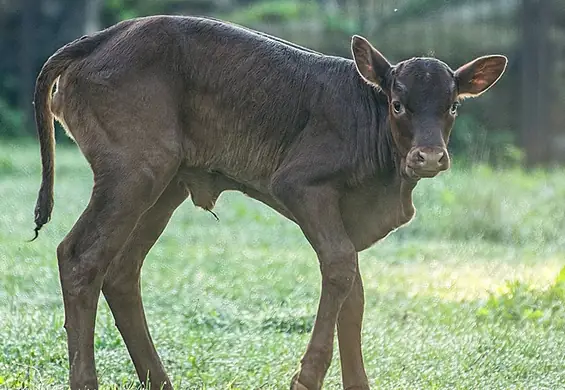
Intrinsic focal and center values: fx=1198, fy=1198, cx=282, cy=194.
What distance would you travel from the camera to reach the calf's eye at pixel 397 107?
6062 mm

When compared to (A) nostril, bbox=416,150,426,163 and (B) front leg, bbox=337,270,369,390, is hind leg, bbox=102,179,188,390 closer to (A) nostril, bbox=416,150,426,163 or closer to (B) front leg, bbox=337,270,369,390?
(B) front leg, bbox=337,270,369,390

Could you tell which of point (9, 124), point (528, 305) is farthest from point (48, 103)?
point (9, 124)

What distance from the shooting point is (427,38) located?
24.3m

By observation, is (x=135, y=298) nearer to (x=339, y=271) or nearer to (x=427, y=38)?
(x=339, y=271)

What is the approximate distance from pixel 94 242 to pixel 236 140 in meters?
0.95

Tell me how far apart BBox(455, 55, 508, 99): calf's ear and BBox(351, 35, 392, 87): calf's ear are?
39 centimetres

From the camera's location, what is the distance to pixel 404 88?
6008 mm

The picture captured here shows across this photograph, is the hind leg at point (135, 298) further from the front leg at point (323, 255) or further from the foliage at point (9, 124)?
the foliage at point (9, 124)

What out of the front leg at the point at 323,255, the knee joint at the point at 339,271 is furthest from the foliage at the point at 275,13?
the knee joint at the point at 339,271

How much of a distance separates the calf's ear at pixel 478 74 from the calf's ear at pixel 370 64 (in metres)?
0.39

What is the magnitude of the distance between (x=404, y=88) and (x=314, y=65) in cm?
67

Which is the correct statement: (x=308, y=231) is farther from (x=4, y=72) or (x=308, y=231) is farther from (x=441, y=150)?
(x=4, y=72)

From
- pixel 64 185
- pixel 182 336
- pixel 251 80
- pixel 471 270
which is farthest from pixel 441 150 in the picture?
pixel 64 185

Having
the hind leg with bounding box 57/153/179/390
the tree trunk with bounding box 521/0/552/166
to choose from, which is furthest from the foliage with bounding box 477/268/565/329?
the tree trunk with bounding box 521/0/552/166
